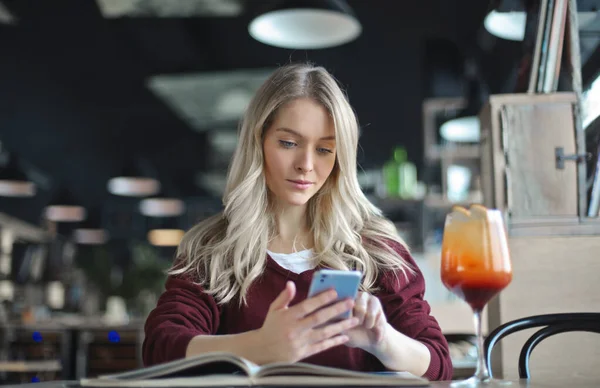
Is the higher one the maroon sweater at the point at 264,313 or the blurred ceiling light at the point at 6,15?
the blurred ceiling light at the point at 6,15

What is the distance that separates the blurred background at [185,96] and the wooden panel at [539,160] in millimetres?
144

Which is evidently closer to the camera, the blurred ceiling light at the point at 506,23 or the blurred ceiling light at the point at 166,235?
the blurred ceiling light at the point at 506,23

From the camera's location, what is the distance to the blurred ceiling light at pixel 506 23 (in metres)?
3.14

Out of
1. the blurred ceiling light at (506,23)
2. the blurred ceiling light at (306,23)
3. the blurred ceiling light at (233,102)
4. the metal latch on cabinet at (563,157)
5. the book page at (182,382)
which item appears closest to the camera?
the book page at (182,382)

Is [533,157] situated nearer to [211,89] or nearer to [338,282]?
[338,282]

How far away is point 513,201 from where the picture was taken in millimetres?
2205

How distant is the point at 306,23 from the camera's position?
155 inches

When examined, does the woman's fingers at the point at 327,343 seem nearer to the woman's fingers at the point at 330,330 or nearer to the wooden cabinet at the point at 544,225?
the woman's fingers at the point at 330,330

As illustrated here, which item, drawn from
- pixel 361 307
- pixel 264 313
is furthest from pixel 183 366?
pixel 264 313

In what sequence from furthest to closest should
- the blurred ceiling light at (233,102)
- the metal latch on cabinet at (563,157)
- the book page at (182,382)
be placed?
the blurred ceiling light at (233,102)
the metal latch on cabinet at (563,157)
the book page at (182,382)

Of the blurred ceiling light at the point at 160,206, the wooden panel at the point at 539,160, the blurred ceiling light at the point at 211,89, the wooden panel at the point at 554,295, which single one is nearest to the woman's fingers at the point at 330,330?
the wooden panel at the point at 554,295

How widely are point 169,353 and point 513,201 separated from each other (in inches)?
50.6

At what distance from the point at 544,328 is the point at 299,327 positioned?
784 millimetres

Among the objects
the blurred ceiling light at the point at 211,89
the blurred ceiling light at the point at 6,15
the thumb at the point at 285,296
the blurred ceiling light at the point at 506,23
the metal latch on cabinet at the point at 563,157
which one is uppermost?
the blurred ceiling light at the point at 6,15
